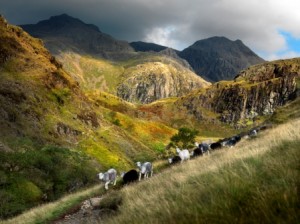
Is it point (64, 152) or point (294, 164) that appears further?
point (64, 152)

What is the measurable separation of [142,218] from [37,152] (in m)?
71.8

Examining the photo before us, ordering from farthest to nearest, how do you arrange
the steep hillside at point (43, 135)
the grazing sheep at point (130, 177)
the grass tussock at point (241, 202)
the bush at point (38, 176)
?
the steep hillside at point (43, 135) < the bush at point (38, 176) < the grazing sheep at point (130, 177) < the grass tussock at point (241, 202)

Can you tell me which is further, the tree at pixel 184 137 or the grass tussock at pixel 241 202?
the tree at pixel 184 137

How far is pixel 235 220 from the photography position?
17.2 feet

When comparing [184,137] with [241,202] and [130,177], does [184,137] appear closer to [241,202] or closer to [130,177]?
[130,177]

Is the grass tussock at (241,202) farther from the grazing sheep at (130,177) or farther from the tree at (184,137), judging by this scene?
the tree at (184,137)

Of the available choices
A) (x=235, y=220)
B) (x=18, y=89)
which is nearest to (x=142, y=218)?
(x=235, y=220)

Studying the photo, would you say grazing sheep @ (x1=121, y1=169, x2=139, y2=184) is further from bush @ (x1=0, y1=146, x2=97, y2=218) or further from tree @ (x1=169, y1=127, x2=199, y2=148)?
tree @ (x1=169, y1=127, x2=199, y2=148)

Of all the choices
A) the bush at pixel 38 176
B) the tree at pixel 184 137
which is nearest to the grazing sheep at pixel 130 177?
the bush at pixel 38 176

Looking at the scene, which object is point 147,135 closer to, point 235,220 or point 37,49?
point 37,49

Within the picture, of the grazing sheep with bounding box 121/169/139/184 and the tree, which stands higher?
the grazing sheep with bounding box 121/169/139/184

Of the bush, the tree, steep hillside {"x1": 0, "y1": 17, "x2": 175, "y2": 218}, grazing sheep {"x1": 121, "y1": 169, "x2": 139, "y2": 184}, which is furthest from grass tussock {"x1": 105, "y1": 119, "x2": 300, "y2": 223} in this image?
the tree

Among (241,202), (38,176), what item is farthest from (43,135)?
(241,202)

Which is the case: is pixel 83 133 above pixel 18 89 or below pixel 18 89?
below
